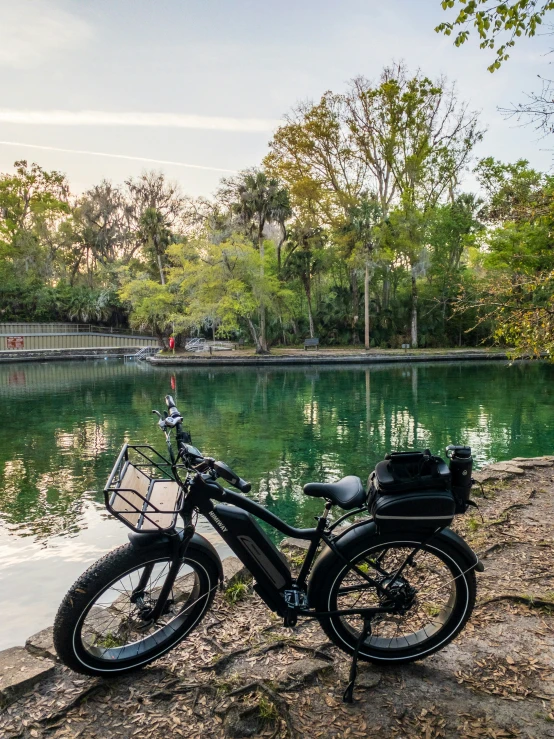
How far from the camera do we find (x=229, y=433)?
10039mm

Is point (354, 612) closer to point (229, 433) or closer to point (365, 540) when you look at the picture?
point (365, 540)

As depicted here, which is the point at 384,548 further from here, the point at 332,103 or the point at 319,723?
the point at 332,103

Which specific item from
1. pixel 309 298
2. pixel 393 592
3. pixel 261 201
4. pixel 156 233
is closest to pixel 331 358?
pixel 309 298

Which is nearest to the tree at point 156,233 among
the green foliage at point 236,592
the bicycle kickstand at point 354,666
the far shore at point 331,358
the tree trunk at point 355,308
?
the far shore at point 331,358

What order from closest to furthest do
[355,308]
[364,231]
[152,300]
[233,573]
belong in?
[233,573], [364,231], [152,300], [355,308]

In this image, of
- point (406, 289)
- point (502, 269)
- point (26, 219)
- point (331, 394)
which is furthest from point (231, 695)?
point (26, 219)

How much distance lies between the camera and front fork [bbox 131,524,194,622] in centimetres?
204

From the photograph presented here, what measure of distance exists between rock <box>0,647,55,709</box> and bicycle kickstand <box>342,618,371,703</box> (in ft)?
3.99

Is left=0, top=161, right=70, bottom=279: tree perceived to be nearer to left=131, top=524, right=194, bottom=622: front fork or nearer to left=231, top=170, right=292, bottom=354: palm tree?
left=231, top=170, right=292, bottom=354: palm tree

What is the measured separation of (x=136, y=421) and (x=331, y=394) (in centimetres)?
614

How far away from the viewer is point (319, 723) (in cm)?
186

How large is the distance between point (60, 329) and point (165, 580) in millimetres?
39651

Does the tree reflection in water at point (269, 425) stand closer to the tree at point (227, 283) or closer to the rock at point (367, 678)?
Result: the rock at point (367, 678)

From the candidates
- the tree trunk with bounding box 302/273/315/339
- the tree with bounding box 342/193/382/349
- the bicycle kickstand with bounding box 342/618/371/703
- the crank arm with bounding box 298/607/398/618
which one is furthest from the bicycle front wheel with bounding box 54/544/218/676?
the tree trunk with bounding box 302/273/315/339
